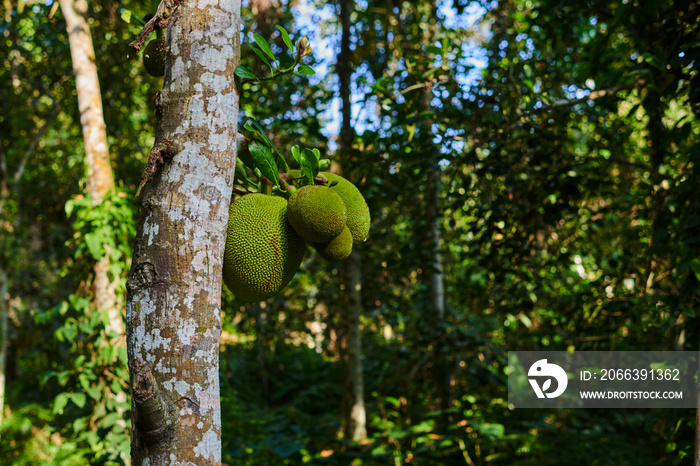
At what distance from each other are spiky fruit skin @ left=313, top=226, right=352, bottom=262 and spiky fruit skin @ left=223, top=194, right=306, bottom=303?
0.23ft

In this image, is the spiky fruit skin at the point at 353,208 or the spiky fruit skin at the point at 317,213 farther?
the spiky fruit skin at the point at 353,208

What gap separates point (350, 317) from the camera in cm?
328

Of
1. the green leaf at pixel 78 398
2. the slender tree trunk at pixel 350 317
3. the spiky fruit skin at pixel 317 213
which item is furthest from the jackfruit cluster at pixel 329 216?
the slender tree trunk at pixel 350 317

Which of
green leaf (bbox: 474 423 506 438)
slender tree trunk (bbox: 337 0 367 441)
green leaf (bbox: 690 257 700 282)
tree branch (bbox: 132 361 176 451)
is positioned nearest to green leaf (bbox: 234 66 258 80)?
tree branch (bbox: 132 361 176 451)

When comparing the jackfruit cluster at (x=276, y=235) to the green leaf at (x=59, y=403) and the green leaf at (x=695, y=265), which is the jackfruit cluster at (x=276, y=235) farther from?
the green leaf at (x=59, y=403)

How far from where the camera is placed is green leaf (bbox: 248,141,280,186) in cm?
104

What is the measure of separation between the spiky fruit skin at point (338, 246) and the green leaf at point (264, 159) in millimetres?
184

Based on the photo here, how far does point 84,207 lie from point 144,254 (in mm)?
1721

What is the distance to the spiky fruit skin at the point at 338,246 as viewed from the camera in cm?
112

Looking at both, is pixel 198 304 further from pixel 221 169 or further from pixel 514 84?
pixel 514 84

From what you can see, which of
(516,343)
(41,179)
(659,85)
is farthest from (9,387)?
(659,85)

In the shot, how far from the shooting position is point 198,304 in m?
0.78

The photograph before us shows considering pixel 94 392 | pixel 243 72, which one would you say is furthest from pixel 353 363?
pixel 243 72

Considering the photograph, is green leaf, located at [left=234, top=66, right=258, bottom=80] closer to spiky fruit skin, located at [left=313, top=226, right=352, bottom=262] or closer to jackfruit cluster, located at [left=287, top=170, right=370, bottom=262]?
jackfruit cluster, located at [left=287, top=170, right=370, bottom=262]
